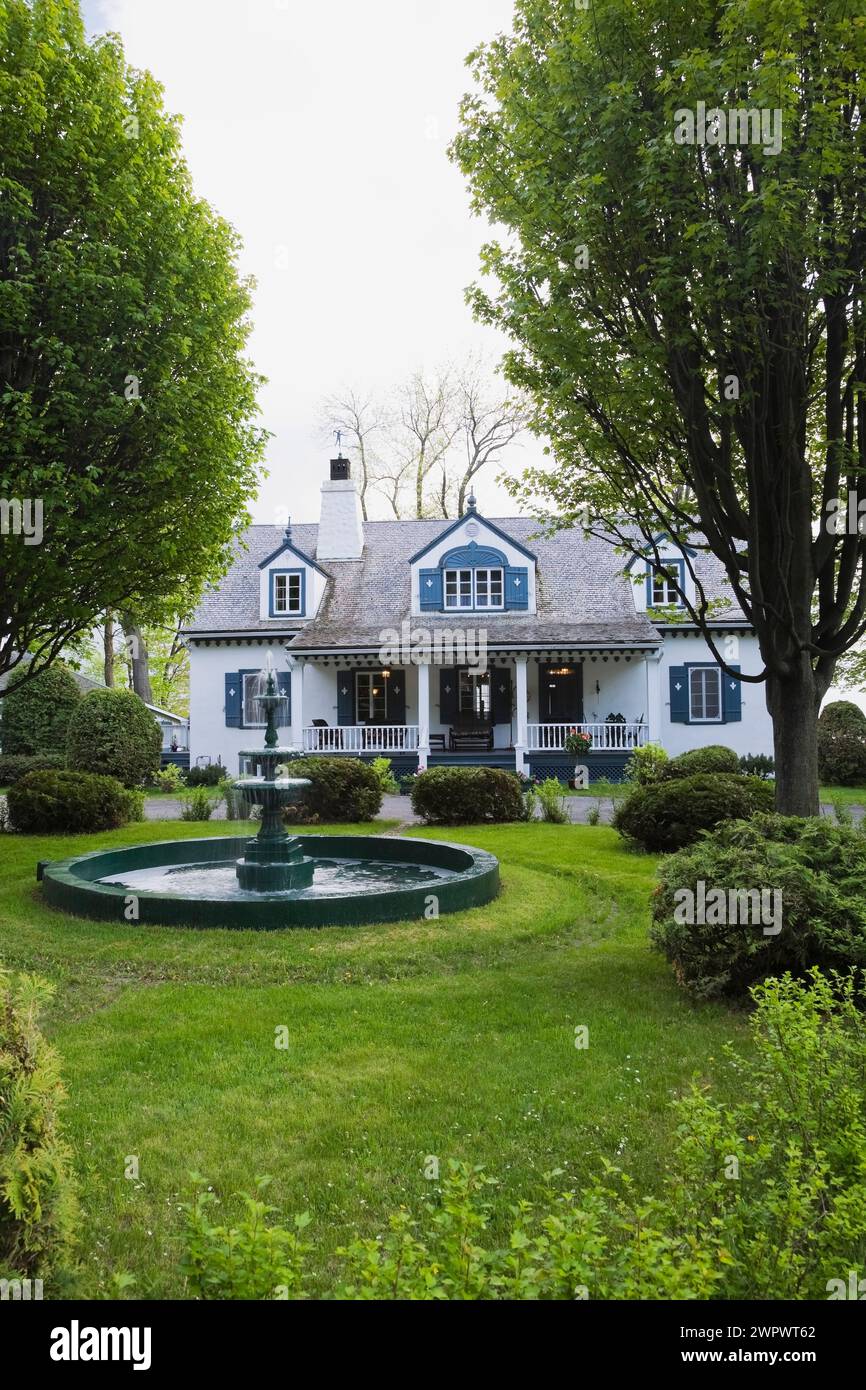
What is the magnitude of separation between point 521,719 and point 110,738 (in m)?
11.0

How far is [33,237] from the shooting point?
9.92 m

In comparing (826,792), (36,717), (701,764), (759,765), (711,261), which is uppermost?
(711,261)

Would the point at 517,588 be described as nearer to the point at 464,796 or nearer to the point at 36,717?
the point at 464,796

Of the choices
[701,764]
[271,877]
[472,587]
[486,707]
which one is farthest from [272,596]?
[271,877]

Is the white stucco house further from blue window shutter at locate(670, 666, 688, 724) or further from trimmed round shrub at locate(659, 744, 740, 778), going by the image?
trimmed round shrub at locate(659, 744, 740, 778)

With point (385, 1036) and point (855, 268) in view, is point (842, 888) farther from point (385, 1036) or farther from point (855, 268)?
point (855, 268)

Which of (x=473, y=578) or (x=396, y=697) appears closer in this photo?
(x=473, y=578)

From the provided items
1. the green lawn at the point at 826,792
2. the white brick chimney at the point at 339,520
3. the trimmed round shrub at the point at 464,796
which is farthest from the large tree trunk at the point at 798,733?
the white brick chimney at the point at 339,520

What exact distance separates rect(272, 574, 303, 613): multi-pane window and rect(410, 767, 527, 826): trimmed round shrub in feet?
Answer: 42.1

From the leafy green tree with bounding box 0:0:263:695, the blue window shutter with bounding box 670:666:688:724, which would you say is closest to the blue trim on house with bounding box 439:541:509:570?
the blue window shutter with bounding box 670:666:688:724

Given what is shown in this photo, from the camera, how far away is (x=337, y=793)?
15734mm

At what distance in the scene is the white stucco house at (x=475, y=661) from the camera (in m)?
23.8

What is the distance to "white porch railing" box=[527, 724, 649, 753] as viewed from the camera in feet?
77.4

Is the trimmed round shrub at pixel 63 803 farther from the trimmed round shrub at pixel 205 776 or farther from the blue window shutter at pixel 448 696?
the blue window shutter at pixel 448 696
